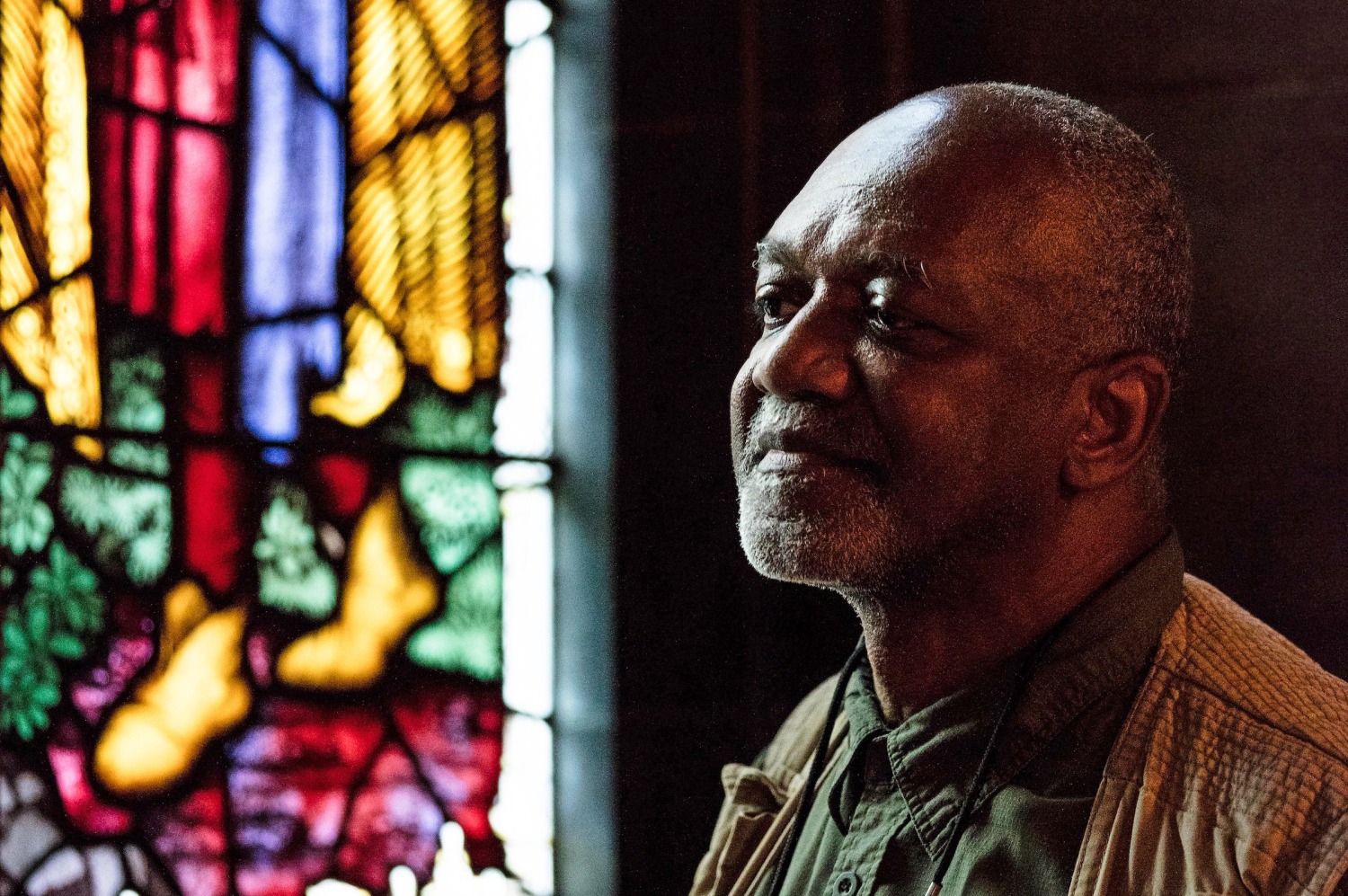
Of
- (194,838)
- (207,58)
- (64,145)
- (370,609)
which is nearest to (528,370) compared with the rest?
(370,609)

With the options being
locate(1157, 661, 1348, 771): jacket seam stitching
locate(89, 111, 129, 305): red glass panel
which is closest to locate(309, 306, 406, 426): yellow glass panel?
locate(89, 111, 129, 305): red glass panel

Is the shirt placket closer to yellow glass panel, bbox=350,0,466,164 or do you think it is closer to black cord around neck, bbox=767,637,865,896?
black cord around neck, bbox=767,637,865,896

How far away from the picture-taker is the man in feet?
4.56

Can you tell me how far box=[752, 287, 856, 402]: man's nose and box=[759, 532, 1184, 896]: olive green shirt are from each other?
12.9 inches

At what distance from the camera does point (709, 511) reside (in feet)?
8.18

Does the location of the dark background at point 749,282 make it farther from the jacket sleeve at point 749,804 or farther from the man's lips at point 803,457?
the man's lips at point 803,457

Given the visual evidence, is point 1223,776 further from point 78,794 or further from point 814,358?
point 78,794

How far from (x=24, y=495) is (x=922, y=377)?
1322mm

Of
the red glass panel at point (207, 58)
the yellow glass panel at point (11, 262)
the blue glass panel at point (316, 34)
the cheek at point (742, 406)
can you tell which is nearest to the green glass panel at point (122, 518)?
the yellow glass panel at point (11, 262)

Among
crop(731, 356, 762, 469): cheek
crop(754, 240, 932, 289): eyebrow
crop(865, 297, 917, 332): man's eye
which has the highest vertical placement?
crop(754, 240, 932, 289): eyebrow

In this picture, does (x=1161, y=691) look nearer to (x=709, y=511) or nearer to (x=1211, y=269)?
(x=1211, y=269)

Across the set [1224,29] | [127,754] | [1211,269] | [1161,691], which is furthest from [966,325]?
[127,754]

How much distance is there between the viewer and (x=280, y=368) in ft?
7.64

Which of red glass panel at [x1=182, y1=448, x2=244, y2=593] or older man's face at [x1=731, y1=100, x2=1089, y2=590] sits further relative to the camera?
red glass panel at [x1=182, y1=448, x2=244, y2=593]
